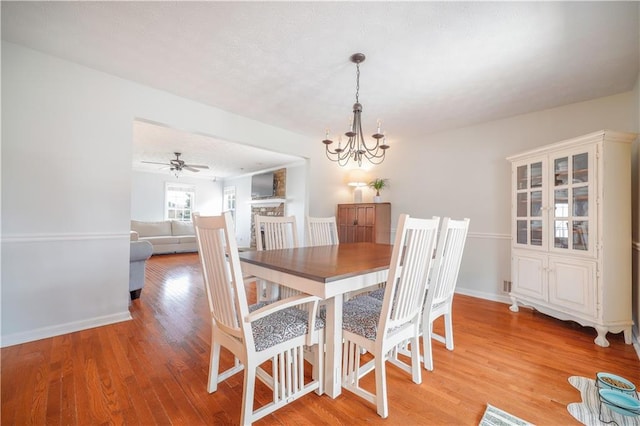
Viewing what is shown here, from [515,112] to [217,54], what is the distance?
11.1ft

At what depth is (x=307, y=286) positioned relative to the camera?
1.41 meters

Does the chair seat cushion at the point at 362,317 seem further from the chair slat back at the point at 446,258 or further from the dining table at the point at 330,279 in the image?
the chair slat back at the point at 446,258

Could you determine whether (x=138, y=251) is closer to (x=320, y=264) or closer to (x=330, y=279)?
(x=320, y=264)

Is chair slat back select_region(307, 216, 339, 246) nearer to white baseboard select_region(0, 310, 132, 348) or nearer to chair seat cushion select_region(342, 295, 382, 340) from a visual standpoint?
chair seat cushion select_region(342, 295, 382, 340)

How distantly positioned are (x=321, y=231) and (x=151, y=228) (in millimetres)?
6003

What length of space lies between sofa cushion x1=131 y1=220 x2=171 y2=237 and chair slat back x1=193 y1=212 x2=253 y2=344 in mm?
6656

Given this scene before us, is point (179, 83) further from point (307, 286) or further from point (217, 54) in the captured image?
point (307, 286)

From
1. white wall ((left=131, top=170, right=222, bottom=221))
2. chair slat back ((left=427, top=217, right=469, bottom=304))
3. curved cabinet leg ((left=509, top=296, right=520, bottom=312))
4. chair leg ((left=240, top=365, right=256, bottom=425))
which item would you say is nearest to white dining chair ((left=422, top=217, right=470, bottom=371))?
chair slat back ((left=427, top=217, right=469, bottom=304))

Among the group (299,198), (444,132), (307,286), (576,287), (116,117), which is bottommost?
(576,287)

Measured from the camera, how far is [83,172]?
2.43m

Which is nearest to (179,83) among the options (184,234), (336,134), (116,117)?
(116,117)

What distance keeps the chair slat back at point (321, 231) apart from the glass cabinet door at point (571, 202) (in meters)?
2.25

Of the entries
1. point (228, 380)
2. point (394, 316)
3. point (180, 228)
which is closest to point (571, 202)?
Result: point (394, 316)

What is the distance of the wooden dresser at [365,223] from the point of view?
4.28m
